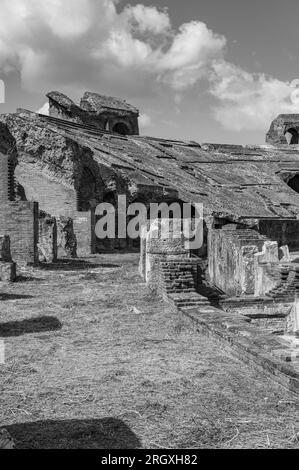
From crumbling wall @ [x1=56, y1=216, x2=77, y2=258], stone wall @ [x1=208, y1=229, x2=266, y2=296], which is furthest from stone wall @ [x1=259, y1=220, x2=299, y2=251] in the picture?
crumbling wall @ [x1=56, y1=216, x2=77, y2=258]

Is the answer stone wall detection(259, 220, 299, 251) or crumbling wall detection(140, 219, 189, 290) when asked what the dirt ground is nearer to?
crumbling wall detection(140, 219, 189, 290)

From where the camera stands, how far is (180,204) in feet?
84.0

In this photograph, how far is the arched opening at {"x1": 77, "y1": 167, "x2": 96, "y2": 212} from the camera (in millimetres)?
21250

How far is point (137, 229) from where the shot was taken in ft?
77.0

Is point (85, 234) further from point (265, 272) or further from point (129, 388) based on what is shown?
point (129, 388)

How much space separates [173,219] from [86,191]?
12.5 metres

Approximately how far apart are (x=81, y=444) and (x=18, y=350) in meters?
2.57

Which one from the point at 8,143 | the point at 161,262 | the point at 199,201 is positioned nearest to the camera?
the point at 161,262

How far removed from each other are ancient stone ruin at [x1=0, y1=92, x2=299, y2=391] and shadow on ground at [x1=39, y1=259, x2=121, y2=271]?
0.49 m

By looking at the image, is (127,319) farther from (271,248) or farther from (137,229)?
(137,229)

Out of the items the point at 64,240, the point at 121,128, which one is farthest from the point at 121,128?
the point at 64,240

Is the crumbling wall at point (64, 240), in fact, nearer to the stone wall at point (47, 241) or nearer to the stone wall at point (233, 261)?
the stone wall at point (47, 241)

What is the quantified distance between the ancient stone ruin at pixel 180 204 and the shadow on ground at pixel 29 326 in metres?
1.90

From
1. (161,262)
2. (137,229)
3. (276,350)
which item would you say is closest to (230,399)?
(276,350)
